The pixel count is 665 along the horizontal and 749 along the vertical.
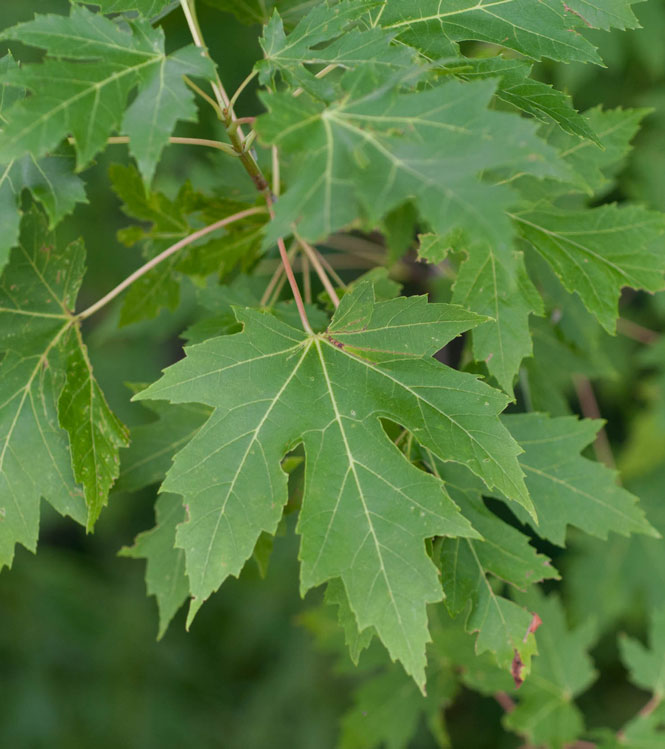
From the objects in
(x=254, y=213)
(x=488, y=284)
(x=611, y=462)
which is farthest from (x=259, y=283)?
(x=611, y=462)

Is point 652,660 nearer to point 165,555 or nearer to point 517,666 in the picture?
point 517,666

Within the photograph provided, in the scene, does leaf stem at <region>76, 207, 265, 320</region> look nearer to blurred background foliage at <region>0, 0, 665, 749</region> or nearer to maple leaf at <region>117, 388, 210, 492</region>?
maple leaf at <region>117, 388, 210, 492</region>

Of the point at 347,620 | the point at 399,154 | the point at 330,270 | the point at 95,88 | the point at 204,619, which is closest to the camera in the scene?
the point at 399,154

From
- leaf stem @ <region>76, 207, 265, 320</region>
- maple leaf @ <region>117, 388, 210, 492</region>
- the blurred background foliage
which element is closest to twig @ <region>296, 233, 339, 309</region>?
leaf stem @ <region>76, 207, 265, 320</region>

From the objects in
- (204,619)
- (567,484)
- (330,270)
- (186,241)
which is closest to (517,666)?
(567,484)

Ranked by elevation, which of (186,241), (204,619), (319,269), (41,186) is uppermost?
(41,186)

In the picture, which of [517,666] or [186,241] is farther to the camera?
[186,241]

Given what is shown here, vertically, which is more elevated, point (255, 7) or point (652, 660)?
point (255, 7)

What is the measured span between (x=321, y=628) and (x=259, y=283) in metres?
1.06

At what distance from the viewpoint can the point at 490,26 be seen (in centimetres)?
137

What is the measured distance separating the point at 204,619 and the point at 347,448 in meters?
2.88

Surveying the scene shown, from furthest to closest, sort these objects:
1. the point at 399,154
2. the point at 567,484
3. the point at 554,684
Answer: the point at 554,684, the point at 567,484, the point at 399,154

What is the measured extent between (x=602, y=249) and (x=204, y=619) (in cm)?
302

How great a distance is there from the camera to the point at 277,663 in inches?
142
